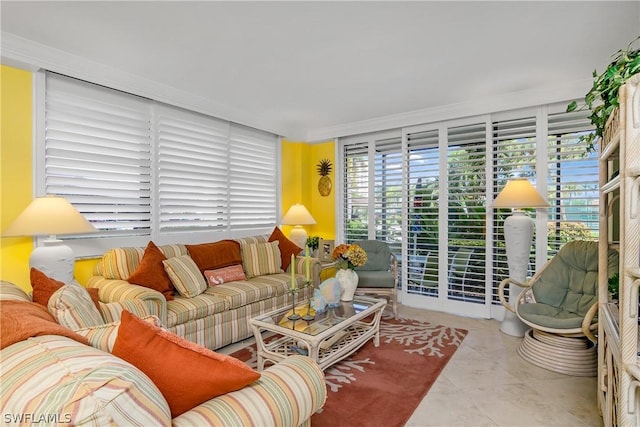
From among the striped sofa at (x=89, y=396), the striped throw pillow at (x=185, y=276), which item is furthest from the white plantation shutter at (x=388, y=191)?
the striped sofa at (x=89, y=396)

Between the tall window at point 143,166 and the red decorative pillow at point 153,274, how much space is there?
1.76ft

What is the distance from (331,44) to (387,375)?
2600 millimetres

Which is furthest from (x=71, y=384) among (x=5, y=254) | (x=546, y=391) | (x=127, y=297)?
(x=546, y=391)

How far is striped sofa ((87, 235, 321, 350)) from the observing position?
8.46 ft

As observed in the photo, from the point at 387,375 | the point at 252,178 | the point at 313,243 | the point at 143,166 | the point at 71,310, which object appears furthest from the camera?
the point at 313,243

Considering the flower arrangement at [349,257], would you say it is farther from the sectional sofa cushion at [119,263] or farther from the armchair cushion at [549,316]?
the sectional sofa cushion at [119,263]

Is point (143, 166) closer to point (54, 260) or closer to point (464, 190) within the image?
point (54, 260)

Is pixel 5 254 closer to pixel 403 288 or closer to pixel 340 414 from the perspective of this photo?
pixel 340 414

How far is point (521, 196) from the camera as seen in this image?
10.9ft

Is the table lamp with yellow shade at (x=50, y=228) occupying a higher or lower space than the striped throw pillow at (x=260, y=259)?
higher

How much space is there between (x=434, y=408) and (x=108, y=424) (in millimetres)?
2002

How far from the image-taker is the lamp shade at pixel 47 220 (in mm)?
2330

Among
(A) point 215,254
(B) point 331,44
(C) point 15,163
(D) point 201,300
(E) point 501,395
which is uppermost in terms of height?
(B) point 331,44

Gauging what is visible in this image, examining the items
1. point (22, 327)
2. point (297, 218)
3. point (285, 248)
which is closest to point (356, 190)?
point (297, 218)
